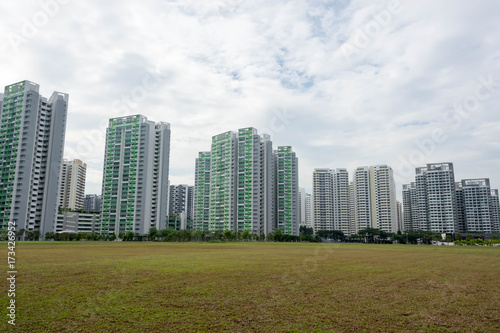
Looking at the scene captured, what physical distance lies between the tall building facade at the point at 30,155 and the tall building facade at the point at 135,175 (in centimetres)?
2023

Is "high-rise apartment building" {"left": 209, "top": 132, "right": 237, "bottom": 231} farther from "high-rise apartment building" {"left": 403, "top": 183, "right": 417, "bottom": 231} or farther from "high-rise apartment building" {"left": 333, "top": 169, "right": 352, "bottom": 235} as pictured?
"high-rise apartment building" {"left": 403, "top": 183, "right": 417, "bottom": 231}

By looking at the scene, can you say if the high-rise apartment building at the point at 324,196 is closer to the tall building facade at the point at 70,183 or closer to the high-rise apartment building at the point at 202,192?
the high-rise apartment building at the point at 202,192

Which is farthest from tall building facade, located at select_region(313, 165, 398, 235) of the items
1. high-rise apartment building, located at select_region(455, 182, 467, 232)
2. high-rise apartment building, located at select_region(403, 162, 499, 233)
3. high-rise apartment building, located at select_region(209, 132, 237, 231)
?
high-rise apartment building, located at select_region(209, 132, 237, 231)

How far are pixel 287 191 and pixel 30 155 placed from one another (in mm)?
93050

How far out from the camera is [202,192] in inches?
6102

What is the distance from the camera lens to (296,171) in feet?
473

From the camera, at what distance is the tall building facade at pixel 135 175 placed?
365 ft

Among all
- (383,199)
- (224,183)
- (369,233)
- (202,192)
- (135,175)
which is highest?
(135,175)

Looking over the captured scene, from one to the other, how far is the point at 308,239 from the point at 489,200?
95.0 m

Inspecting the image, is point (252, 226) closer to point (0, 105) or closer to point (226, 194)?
point (226, 194)

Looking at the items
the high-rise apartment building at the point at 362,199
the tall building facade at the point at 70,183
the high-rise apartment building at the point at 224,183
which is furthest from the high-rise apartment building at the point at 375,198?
the tall building facade at the point at 70,183

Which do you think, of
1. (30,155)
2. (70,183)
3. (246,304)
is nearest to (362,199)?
(30,155)

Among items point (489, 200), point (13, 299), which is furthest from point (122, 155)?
point (489, 200)

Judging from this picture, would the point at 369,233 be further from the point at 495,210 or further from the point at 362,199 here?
the point at 495,210
